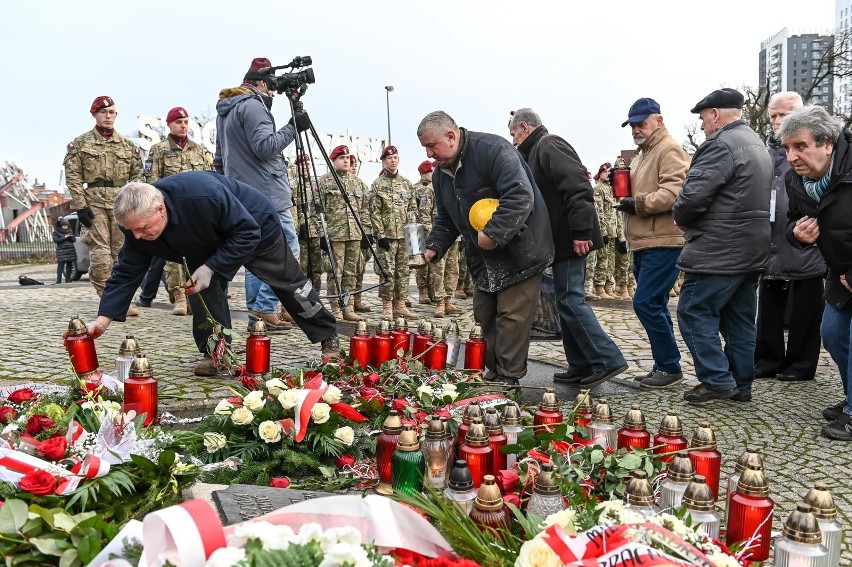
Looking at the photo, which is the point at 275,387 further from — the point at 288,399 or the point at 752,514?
the point at 752,514

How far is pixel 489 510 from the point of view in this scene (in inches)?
90.7

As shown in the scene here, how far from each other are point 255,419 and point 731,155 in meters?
3.44

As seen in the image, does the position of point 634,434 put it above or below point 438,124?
below

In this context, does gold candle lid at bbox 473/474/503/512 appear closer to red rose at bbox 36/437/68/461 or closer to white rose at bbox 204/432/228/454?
white rose at bbox 204/432/228/454

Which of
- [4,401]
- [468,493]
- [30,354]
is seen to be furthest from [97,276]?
[468,493]

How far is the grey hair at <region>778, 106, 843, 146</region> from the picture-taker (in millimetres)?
4359

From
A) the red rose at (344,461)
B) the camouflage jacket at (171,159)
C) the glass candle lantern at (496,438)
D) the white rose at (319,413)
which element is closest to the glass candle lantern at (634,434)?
the glass candle lantern at (496,438)

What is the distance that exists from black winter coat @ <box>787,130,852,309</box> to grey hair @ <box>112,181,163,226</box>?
393 centimetres

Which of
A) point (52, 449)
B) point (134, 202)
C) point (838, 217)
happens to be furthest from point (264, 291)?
point (838, 217)

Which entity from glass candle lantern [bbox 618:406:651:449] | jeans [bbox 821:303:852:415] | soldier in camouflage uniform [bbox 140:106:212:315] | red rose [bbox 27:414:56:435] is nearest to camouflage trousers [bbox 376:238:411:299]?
soldier in camouflage uniform [bbox 140:106:212:315]

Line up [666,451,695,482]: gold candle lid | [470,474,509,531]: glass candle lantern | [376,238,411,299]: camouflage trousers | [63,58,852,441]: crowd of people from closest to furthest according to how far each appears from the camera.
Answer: [470,474,509,531]: glass candle lantern < [666,451,695,482]: gold candle lid < [63,58,852,441]: crowd of people < [376,238,411,299]: camouflage trousers

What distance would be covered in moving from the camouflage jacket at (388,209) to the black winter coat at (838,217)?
654 centimetres

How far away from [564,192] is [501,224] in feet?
2.59

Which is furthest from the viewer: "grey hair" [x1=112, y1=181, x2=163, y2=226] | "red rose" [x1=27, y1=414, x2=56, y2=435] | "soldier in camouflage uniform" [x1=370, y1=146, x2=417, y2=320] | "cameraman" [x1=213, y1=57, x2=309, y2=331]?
"soldier in camouflage uniform" [x1=370, y1=146, x2=417, y2=320]
